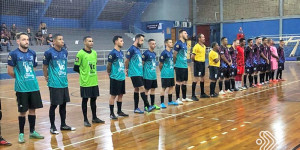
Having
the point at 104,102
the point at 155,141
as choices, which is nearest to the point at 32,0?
the point at 104,102

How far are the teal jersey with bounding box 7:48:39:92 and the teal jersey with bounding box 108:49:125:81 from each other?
5.85 feet

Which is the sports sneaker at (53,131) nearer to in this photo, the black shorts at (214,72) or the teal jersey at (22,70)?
the teal jersey at (22,70)

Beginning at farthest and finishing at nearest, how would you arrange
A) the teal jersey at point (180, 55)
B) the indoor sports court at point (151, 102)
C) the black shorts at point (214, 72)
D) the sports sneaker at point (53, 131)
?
1. the black shorts at point (214, 72)
2. the teal jersey at point (180, 55)
3. the sports sneaker at point (53, 131)
4. the indoor sports court at point (151, 102)

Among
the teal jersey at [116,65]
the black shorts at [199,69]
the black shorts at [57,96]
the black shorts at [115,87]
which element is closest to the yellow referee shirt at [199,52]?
the black shorts at [199,69]

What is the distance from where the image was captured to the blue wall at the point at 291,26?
27.9m

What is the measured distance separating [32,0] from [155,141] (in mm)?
20207

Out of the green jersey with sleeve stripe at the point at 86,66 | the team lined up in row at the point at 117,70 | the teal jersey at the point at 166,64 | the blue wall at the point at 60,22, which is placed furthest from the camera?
the blue wall at the point at 60,22

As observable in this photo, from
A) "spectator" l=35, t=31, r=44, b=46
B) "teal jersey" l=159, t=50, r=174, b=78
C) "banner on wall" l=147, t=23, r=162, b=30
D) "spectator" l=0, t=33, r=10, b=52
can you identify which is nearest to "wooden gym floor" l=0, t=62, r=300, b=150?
"teal jersey" l=159, t=50, r=174, b=78

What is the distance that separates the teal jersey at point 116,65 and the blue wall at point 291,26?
25.0 m

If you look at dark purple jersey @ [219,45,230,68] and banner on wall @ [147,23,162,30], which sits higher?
banner on wall @ [147,23,162,30]

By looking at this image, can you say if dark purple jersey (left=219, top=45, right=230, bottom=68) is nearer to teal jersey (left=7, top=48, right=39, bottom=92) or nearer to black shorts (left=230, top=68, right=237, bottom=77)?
black shorts (left=230, top=68, right=237, bottom=77)

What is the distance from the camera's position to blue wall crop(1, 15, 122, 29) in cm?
2229

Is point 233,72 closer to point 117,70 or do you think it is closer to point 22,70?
point 117,70

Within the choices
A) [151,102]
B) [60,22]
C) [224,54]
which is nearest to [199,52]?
[224,54]
